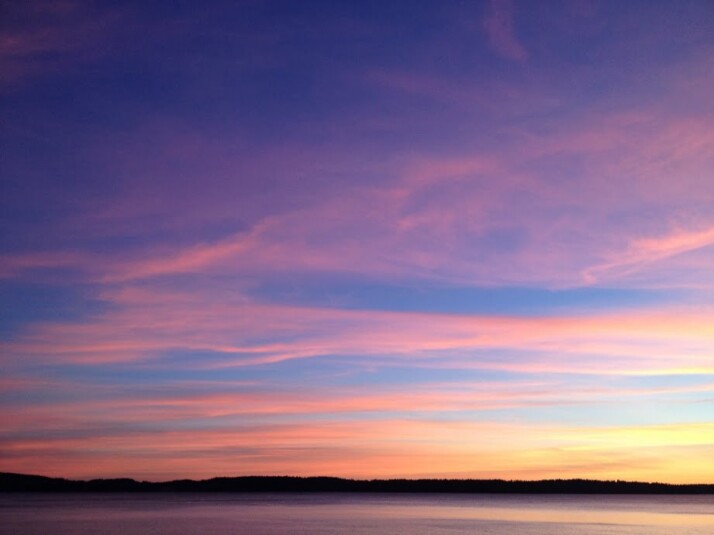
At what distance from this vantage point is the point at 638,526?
228 ft

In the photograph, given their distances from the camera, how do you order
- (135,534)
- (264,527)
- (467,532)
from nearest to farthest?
1. (135,534)
2. (467,532)
3. (264,527)

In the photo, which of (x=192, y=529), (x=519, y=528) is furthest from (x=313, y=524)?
(x=519, y=528)

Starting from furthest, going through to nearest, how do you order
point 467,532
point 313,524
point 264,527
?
point 313,524, point 264,527, point 467,532

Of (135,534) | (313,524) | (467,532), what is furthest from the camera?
(313,524)

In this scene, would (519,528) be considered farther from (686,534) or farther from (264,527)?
(264,527)

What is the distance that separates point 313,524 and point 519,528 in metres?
16.8

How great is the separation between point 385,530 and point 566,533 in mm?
13121

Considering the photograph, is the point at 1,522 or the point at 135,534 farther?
the point at 1,522

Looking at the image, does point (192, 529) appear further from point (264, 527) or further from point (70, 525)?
point (70, 525)

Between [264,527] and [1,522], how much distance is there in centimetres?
2136

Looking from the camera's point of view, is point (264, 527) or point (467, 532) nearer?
point (467, 532)

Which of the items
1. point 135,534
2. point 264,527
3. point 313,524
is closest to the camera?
point 135,534

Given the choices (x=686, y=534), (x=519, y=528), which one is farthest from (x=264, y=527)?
(x=686, y=534)

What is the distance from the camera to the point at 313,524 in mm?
67125
